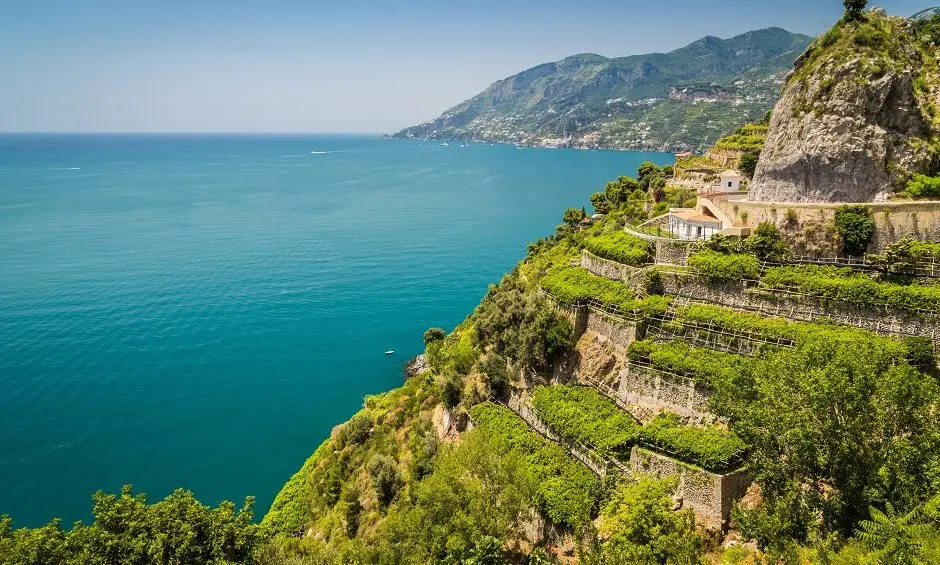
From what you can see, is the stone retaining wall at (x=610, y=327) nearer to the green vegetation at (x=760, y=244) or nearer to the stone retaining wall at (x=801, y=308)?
the stone retaining wall at (x=801, y=308)

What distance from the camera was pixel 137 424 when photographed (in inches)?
2088

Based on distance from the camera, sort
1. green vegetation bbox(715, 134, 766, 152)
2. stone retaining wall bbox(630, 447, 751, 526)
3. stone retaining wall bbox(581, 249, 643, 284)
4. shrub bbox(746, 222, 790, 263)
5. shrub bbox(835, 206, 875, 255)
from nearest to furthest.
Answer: stone retaining wall bbox(630, 447, 751, 526), shrub bbox(835, 206, 875, 255), shrub bbox(746, 222, 790, 263), stone retaining wall bbox(581, 249, 643, 284), green vegetation bbox(715, 134, 766, 152)

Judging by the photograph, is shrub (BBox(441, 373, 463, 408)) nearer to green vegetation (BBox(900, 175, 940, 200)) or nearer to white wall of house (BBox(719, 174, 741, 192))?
white wall of house (BBox(719, 174, 741, 192))

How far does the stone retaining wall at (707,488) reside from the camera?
76.1 ft

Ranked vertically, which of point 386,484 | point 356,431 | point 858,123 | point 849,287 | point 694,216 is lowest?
point 356,431

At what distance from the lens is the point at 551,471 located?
26.7m

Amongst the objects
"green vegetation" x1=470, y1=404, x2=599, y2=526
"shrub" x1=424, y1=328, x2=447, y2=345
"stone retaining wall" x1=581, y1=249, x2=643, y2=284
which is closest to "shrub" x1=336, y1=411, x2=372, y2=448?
"shrub" x1=424, y1=328, x2=447, y2=345

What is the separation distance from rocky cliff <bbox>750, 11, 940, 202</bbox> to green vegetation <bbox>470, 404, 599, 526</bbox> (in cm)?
2235

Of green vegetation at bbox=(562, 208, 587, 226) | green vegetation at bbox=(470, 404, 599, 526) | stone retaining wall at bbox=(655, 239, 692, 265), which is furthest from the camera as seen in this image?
green vegetation at bbox=(562, 208, 587, 226)

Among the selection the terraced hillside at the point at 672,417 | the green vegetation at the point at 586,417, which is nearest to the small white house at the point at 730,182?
the terraced hillside at the point at 672,417

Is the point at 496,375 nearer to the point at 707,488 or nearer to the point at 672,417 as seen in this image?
the point at 672,417

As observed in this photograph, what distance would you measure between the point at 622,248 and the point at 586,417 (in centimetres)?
1286

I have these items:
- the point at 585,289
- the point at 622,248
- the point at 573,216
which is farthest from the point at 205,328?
the point at 622,248

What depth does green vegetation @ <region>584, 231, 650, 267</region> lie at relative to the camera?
3534 centimetres
